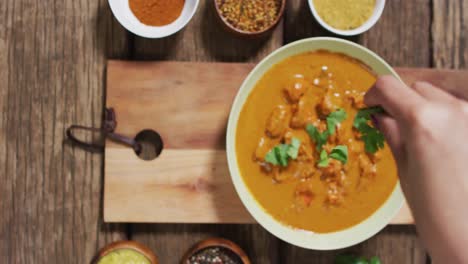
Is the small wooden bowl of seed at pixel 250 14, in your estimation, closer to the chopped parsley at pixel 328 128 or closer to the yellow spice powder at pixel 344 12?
the yellow spice powder at pixel 344 12

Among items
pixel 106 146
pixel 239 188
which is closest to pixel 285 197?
pixel 239 188

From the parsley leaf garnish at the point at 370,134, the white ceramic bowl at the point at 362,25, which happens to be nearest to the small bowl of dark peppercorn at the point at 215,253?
the parsley leaf garnish at the point at 370,134

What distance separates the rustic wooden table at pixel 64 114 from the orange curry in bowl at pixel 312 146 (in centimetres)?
14

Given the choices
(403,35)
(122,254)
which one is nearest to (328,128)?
(403,35)

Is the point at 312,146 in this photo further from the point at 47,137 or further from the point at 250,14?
the point at 47,137

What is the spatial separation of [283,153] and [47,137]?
2.07 feet

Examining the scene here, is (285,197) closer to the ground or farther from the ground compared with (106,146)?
closer to the ground

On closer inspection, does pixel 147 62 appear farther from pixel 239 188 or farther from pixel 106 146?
pixel 239 188

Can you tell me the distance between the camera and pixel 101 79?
1464mm

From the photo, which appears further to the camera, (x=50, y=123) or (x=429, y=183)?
(x=50, y=123)

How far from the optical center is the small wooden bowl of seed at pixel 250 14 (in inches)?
55.4

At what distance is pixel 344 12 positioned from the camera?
1.43 m

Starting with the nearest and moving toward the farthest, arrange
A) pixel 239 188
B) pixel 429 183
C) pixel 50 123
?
pixel 429 183, pixel 239 188, pixel 50 123

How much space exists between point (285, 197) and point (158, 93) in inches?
16.7
